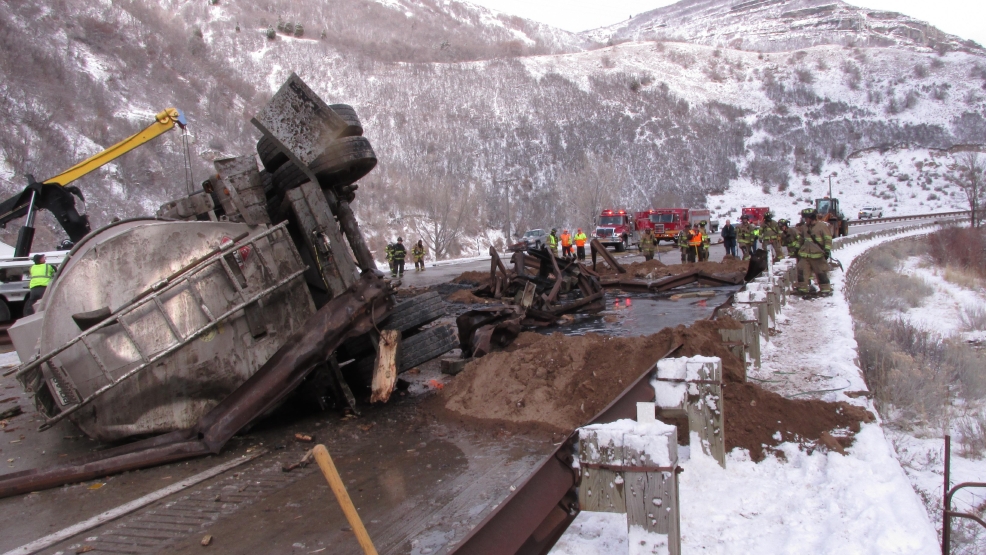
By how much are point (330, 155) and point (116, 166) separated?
40020mm

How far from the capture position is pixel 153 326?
527 centimetres

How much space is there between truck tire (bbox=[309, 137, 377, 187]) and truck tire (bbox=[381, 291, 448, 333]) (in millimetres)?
1492

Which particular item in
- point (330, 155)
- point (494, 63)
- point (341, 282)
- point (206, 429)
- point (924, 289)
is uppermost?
point (494, 63)

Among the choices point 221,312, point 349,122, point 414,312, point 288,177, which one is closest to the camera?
point 221,312

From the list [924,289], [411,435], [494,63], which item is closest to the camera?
[411,435]

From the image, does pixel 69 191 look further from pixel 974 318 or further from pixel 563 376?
pixel 974 318

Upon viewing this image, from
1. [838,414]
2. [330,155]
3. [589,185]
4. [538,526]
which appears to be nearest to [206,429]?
[330,155]

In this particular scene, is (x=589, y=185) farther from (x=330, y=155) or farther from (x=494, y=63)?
(x=330, y=155)

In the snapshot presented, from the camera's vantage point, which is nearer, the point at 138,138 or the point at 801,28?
the point at 138,138

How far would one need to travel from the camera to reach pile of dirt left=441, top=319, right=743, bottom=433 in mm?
5789

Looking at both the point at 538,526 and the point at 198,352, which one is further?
the point at 198,352

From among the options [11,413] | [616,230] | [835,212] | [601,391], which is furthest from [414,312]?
[835,212]

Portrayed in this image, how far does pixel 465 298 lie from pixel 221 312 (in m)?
9.72

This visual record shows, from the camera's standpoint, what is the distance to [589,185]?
5562 cm
